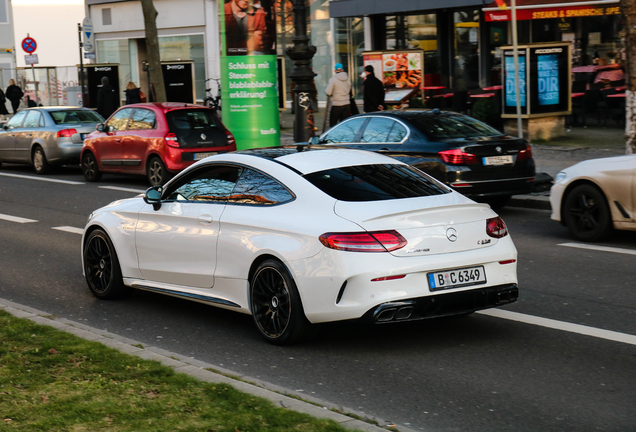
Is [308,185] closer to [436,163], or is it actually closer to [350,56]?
[436,163]

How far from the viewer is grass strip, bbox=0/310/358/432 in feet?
14.8

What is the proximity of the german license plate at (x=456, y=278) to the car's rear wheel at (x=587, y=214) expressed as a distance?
470 cm

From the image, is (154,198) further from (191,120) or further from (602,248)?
(191,120)

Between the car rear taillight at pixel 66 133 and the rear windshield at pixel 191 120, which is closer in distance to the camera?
the rear windshield at pixel 191 120

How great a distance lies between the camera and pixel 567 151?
18.8 metres

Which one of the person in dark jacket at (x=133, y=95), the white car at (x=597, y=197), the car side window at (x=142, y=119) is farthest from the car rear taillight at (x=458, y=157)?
the person in dark jacket at (x=133, y=95)

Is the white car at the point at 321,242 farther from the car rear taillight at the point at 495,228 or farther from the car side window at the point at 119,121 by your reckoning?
the car side window at the point at 119,121

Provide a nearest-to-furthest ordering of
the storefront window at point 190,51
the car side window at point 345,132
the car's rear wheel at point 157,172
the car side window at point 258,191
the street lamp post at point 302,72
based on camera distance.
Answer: the car side window at point 258,191 < the car side window at point 345,132 < the car's rear wheel at point 157,172 < the street lamp post at point 302,72 < the storefront window at point 190,51

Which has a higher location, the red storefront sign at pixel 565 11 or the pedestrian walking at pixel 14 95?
the red storefront sign at pixel 565 11

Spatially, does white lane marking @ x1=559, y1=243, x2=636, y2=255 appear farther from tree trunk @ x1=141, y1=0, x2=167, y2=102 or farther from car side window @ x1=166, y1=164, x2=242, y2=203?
tree trunk @ x1=141, y1=0, x2=167, y2=102

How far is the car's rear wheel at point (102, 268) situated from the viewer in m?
8.15

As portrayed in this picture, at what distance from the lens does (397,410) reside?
513 cm

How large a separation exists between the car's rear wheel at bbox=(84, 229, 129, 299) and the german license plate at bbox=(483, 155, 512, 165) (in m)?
5.83

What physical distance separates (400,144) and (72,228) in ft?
15.3
